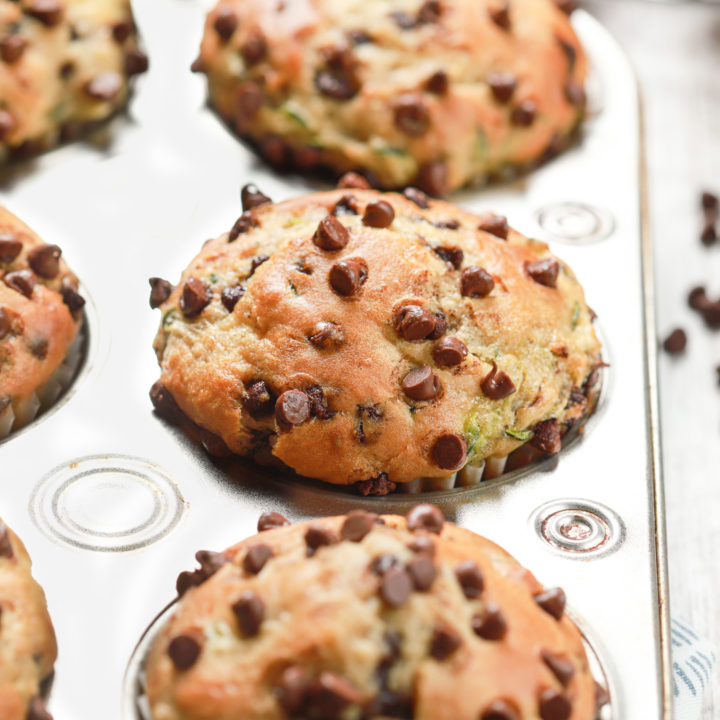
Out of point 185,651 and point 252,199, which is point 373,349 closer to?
point 252,199

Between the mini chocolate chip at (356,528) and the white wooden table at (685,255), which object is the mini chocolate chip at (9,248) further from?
the white wooden table at (685,255)

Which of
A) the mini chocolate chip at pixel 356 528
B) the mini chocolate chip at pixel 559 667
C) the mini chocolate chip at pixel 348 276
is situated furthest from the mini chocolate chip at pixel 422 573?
the mini chocolate chip at pixel 348 276

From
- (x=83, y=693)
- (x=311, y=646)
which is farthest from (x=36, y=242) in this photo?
(x=311, y=646)

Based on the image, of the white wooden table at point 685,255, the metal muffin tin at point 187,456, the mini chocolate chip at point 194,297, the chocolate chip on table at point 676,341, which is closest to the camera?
the metal muffin tin at point 187,456

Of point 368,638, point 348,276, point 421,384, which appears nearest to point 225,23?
point 348,276

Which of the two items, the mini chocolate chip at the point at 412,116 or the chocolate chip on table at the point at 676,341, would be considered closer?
the mini chocolate chip at the point at 412,116

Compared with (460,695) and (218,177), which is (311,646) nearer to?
(460,695)

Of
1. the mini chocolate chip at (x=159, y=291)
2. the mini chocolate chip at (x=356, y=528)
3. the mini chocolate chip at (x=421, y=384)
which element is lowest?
the mini chocolate chip at (x=159, y=291)
